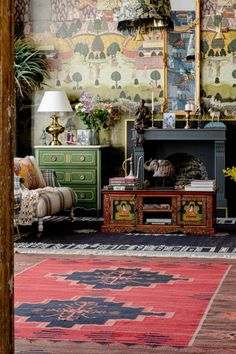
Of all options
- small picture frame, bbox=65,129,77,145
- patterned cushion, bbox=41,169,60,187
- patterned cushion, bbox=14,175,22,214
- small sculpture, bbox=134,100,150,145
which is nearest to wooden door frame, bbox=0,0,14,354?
patterned cushion, bbox=14,175,22,214

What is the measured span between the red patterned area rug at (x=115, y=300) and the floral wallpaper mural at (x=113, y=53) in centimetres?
417

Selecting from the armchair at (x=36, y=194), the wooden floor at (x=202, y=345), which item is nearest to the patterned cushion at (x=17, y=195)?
the armchair at (x=36, y=194)

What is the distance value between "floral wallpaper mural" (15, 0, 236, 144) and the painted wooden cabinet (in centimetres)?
223

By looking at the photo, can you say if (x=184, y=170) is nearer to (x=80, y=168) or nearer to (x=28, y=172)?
(x=80, y=168)

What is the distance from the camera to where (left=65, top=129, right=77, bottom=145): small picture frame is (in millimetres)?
10484

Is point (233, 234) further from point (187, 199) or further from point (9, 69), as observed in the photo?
point (9, 69)

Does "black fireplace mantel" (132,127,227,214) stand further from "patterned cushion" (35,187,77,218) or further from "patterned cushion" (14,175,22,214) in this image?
"patterned cushion" (14,175,22,214)

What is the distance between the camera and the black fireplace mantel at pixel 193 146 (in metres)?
9.70

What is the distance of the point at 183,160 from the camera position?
10359 mm

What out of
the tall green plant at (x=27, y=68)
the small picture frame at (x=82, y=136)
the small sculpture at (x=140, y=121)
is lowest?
the small picture frame at (x=82, y=136)

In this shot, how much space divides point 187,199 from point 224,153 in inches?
68.8

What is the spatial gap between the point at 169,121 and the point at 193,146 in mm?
466

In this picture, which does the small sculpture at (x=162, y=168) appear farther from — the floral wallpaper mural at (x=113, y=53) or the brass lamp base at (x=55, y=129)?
the brass lamp base at (x=55, y=129)

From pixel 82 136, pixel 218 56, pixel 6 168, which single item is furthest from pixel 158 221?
pixel 6 168
